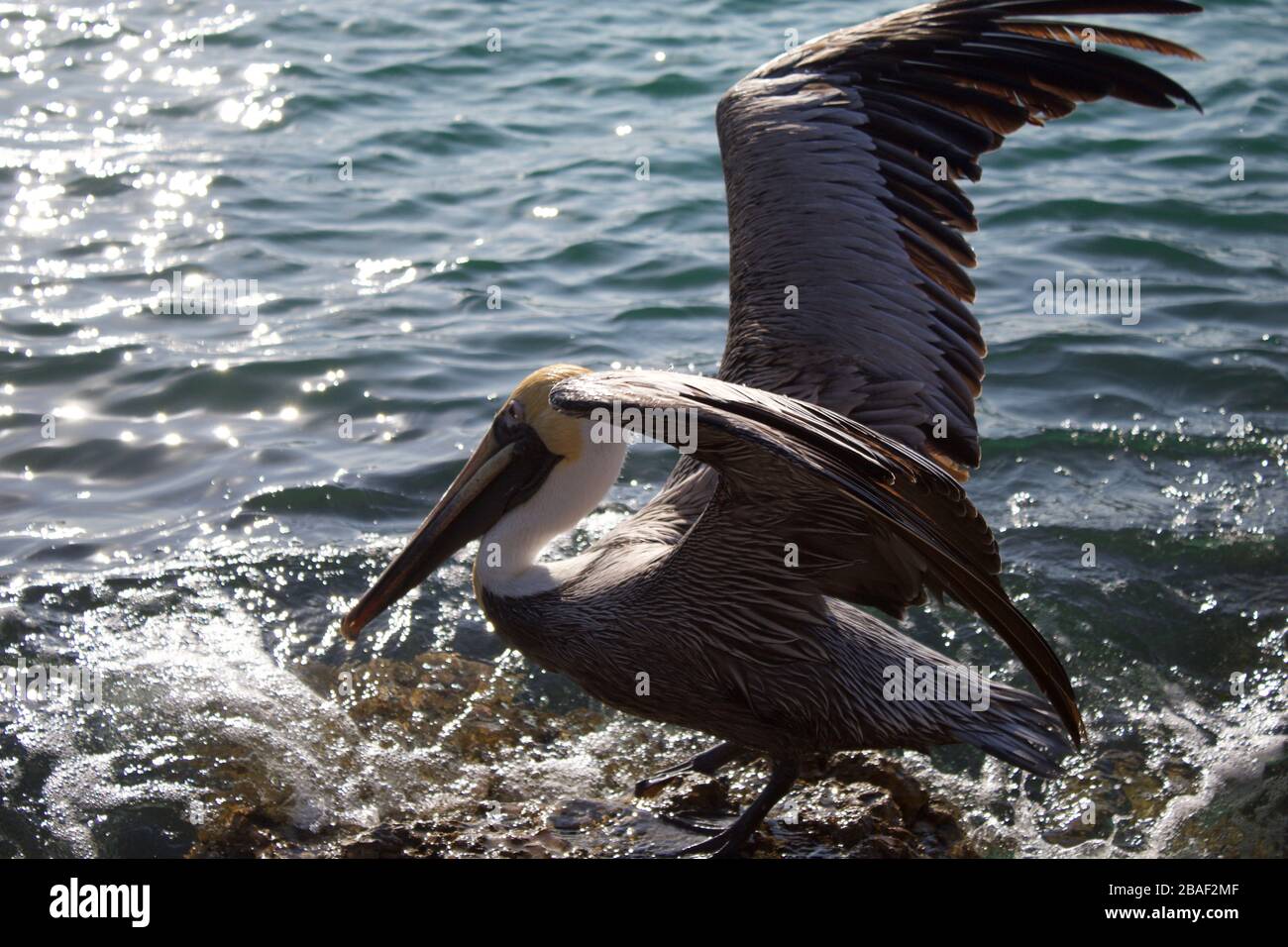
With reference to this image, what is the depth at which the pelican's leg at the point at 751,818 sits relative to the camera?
4.35 meters

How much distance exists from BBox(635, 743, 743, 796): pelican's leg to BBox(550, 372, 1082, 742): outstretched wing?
1118 mm

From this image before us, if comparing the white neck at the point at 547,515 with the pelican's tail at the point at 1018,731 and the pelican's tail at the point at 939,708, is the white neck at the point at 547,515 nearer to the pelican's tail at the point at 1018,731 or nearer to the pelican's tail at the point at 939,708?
the pelican's tail at the point at 939,708

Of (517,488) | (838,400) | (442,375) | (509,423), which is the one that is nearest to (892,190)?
(838,400)

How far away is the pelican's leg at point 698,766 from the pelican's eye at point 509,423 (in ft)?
4.11

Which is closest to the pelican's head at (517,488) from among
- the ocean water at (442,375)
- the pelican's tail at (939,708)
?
the ocean water at (442,375)

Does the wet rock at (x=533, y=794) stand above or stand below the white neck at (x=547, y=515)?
below

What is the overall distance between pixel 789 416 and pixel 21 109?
874 centimetres

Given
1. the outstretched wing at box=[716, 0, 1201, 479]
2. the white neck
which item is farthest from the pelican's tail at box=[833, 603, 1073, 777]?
the white neck

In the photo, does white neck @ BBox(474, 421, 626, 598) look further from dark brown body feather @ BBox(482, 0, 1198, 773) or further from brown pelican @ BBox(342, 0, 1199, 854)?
dark brown body feather @ BBox(482, 0, 1198, 773)

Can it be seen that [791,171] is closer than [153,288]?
Yes

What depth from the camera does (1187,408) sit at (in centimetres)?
743

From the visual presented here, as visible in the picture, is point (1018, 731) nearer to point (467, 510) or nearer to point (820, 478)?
point (820, 478)
